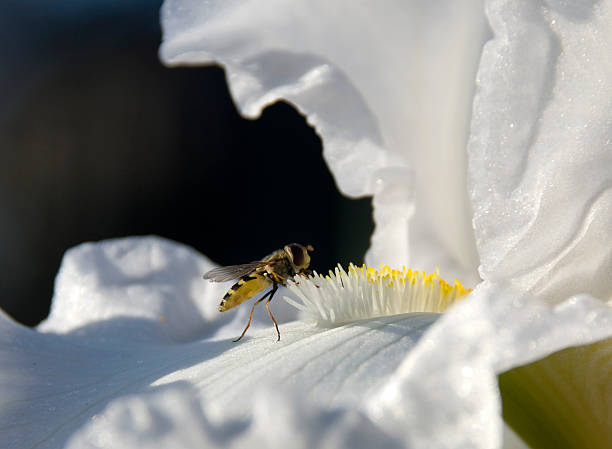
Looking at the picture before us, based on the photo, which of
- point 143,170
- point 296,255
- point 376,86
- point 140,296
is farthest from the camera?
point 143,170

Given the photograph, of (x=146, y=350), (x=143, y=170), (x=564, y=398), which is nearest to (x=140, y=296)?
(x=146, y=350)

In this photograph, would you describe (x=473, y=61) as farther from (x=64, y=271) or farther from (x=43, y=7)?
(x=43, y=7)

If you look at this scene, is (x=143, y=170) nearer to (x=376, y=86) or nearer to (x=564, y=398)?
(x=376, y=86)

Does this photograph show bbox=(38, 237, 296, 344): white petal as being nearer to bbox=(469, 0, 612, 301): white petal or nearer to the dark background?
bbox=(469, 0, 612, 301): white petal

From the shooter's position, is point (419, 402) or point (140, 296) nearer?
point (419, 402)

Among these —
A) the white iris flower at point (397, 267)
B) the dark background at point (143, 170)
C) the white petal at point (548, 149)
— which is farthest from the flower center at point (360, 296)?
the dark background at point (143, 170)

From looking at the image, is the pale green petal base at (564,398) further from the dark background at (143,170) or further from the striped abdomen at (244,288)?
the dark background at (143,170)

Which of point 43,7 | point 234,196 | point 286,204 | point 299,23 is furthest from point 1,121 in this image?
point 299,23
